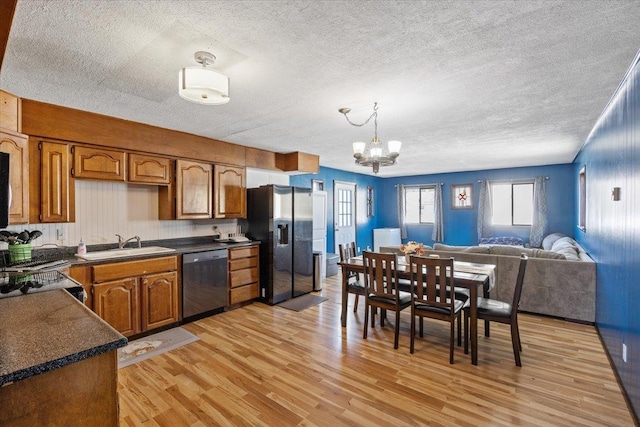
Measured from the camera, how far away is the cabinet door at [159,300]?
3.31 meters

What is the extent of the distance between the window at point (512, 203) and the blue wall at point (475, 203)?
7.2 inches

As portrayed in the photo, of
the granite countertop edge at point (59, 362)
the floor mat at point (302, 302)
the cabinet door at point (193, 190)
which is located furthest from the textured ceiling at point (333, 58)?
the floor mat at point (302, 302)

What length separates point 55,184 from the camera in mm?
2930

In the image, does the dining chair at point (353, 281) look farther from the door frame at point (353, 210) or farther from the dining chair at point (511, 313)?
the door frame at point (353, 210)

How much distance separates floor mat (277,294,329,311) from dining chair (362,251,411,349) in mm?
1309

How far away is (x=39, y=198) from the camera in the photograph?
9.31ft

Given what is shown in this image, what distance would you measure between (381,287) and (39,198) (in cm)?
338

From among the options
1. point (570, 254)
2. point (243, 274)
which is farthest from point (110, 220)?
point (570, 254)

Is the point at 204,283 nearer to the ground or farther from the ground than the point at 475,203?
nearer to the ground

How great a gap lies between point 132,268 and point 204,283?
2.86 ft

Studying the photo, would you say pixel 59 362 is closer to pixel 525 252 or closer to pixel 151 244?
pixel 151 244

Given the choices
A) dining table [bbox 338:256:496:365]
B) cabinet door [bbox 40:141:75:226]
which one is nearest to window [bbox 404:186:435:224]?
dining table [bbox 338:256:496:365]

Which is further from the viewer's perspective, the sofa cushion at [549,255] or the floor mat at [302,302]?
the floor mat at [302,302]

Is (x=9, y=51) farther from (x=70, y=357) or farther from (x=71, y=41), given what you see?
(x=70, y=357)
